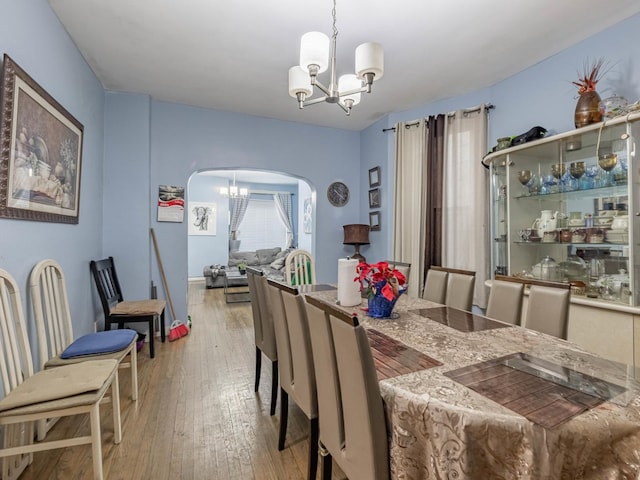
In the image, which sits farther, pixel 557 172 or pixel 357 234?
pixel 357 234

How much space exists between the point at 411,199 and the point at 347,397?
3167 millimetres

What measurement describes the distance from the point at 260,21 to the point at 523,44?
2.14 metres

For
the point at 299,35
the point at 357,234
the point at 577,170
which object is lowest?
the point at 357,234

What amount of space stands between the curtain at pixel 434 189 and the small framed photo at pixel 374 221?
82 centimetres

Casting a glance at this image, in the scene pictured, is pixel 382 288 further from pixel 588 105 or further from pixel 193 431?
pixel 588 105

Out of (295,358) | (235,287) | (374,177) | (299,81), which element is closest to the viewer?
(295,358)

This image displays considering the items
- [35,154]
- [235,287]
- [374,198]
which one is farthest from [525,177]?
[235,287]

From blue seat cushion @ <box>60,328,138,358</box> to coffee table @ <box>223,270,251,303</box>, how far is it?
3500mm

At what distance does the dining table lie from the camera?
82cm

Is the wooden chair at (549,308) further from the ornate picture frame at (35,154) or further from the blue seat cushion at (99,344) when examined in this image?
the ornate picture frame at (35,154)

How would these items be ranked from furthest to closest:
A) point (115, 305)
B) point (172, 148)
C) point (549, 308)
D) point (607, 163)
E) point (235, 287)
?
point (235, 287) → point (172, 148) → point (115, 305) → point (607, 163) → point (549, 308)

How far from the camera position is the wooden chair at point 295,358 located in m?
1.44

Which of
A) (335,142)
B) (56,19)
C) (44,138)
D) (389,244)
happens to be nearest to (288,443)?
(44,138)

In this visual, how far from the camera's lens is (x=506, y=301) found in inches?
78.4
